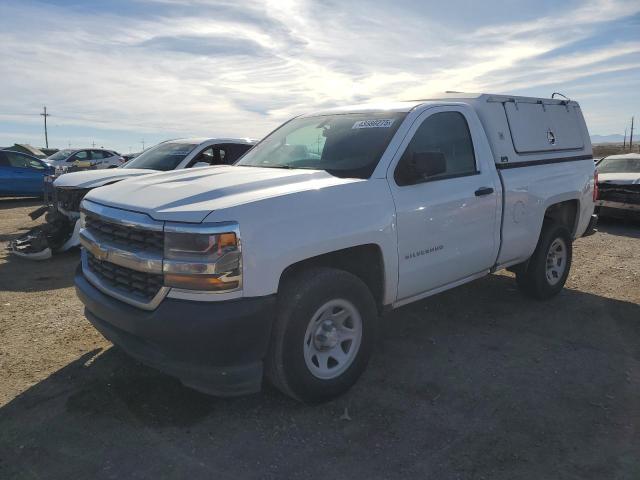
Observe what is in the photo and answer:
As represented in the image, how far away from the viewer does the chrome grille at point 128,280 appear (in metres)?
3.04

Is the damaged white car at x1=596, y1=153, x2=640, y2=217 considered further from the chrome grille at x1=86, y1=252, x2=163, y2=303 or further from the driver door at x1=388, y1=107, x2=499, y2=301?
the chrome grille at x1=86, y1=252, x2=163, y2=303

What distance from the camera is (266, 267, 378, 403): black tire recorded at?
3.14 m

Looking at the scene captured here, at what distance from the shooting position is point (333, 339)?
3475mm

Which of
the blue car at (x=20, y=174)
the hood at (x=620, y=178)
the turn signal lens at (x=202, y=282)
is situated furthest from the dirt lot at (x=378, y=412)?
the blue car at (x=20, y=174)

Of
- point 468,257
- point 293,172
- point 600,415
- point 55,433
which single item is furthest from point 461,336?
point 55,433

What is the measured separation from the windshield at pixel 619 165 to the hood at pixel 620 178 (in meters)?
0.37

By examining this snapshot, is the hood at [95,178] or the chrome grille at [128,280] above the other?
the hood at [95,178]

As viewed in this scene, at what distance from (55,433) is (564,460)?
117 inches

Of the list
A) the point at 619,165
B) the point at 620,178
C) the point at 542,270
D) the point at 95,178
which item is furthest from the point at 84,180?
the point at 619,165

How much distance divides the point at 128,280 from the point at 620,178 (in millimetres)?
11110

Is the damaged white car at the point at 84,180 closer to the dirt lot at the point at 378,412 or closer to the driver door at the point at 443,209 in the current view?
the dirt lot at the point at 378,412

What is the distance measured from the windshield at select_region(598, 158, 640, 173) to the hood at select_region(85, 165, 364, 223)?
10.8m

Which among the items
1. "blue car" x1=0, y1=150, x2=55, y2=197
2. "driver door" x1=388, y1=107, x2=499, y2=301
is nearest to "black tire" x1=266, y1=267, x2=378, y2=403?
"driver door" x1=388, y1=107, x2=499, y2=301

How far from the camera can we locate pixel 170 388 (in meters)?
3.68
